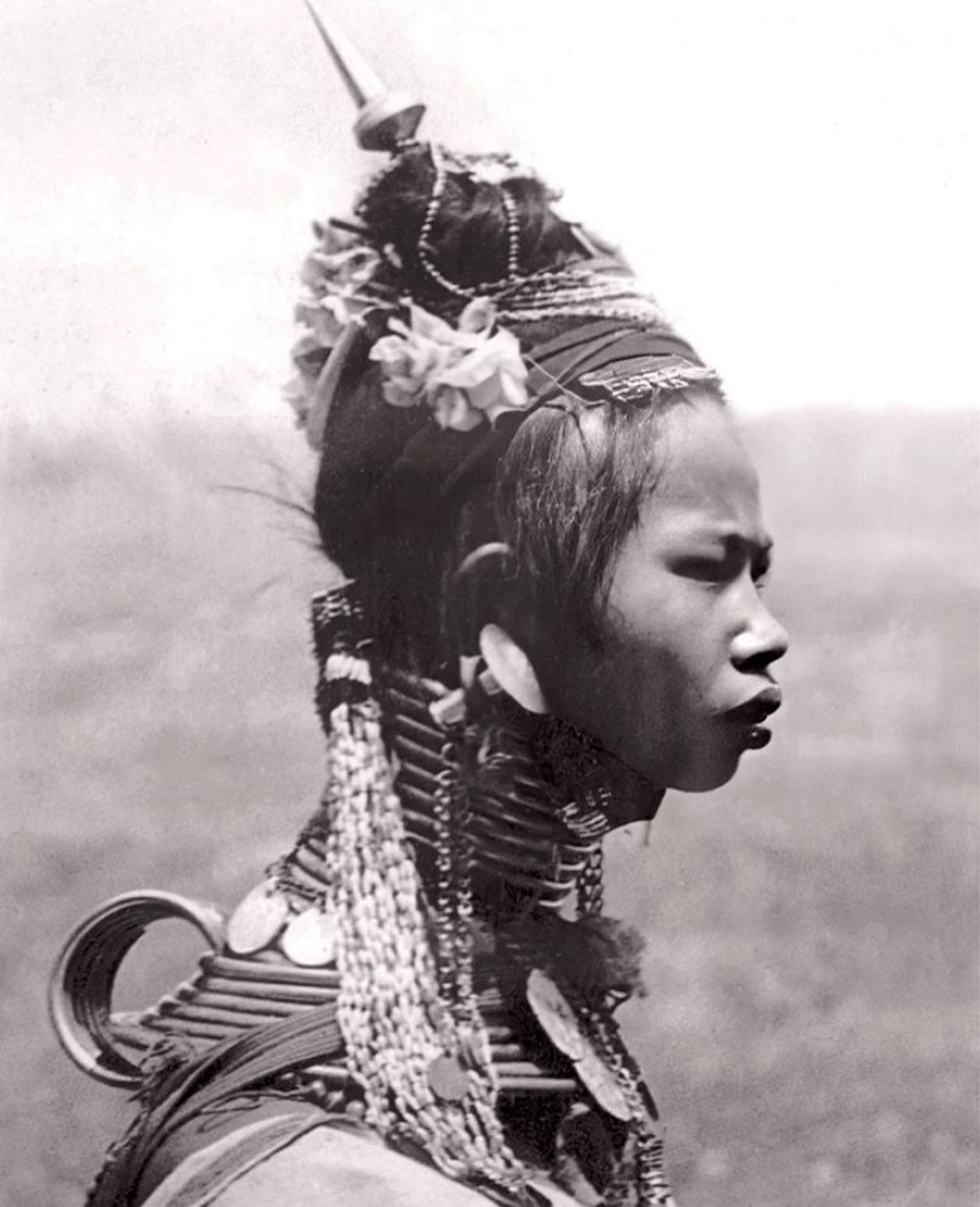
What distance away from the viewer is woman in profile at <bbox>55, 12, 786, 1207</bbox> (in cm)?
294

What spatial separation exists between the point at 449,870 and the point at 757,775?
0.70m

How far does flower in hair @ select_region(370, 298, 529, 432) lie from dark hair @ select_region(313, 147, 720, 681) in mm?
30

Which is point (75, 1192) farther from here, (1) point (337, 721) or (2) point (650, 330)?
(2) point (650, 330)

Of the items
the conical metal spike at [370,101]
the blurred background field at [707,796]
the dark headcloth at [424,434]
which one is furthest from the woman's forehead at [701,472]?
the conical metal spike at [370,101]

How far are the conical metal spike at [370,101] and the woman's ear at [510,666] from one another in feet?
2.72

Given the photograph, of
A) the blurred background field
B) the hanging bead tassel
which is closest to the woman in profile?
the hanging bead tassel

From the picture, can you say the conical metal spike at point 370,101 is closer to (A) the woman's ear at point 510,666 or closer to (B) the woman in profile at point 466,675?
(B) the woman in profile at point 466,675

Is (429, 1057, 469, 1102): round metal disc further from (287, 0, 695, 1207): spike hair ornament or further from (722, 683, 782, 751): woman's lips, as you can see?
(722, 683, 782, 751): woman's lips

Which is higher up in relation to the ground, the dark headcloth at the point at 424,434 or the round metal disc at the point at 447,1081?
the dark headcloth at the point at 424,434

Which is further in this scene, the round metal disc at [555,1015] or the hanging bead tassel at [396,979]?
the round metal disc at [555,1015]

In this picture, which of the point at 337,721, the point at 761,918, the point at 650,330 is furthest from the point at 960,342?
the point at 337,721

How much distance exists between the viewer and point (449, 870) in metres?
3.00

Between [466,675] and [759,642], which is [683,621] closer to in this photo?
[759,642]

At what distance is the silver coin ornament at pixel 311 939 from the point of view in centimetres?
296
